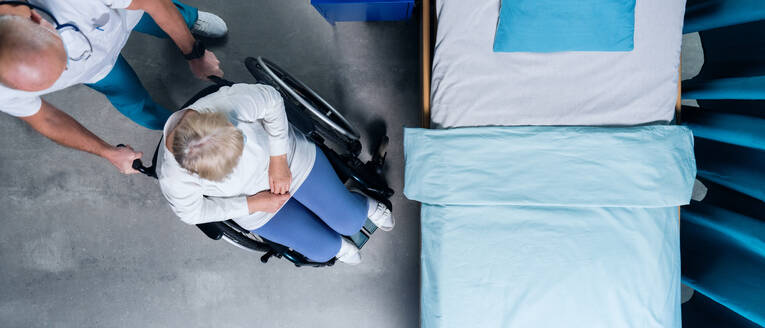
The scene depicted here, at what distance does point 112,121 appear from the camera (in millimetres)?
1976

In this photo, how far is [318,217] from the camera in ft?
5.30

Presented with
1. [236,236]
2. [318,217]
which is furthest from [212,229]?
[318,217]

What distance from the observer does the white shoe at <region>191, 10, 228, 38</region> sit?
5.93 feet

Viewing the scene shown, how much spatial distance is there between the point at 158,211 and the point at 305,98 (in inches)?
45.5

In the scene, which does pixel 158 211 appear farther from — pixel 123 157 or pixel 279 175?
pixel 279 175

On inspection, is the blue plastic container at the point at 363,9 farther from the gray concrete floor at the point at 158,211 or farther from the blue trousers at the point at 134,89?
the blue trousers at the point at 134,89

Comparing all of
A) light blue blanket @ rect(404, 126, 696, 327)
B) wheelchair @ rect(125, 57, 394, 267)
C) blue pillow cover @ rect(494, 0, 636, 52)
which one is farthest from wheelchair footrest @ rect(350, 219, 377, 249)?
blue pillow cover @ rect(494, 0, 636, 52)

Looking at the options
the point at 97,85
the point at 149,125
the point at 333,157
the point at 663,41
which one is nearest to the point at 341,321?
the point at 333,157

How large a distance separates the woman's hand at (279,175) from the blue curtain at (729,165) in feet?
5.44

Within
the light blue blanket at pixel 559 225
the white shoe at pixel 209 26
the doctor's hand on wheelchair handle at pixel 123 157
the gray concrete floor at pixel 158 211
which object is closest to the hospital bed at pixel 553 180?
the light blue blanket at pixel 559 225

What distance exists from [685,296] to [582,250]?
3.46ft

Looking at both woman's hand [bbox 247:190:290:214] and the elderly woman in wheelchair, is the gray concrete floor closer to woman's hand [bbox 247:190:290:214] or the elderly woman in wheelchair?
the elderly woman in wheelchair

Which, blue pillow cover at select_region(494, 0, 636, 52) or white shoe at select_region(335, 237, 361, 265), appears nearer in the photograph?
blue pillow cover at select_region(494, 0, 636, 52)

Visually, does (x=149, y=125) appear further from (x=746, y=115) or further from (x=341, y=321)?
(x=746, y=115)
